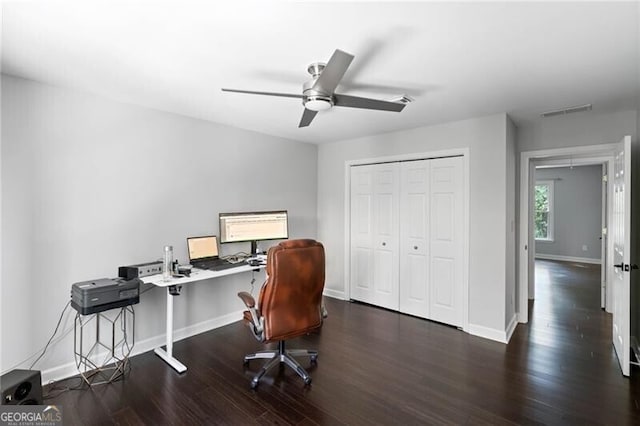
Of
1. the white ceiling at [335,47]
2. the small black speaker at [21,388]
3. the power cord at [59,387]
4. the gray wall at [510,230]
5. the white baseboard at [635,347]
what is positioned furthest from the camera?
the gray wall at [510,230]

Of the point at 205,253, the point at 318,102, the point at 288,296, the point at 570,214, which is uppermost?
the point at 318,102

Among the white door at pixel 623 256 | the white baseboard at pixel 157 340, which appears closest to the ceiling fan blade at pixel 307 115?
the white baseboard at pixel 157 340

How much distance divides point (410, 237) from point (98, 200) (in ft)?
11.1

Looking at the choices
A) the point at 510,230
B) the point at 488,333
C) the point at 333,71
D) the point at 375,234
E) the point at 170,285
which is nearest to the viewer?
the point at 333,71

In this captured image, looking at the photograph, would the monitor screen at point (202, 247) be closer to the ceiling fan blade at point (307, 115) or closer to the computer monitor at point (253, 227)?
the computer monitor at point (253, 227)

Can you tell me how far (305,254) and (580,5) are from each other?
2106mm

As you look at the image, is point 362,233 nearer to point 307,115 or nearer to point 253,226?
point 253,226

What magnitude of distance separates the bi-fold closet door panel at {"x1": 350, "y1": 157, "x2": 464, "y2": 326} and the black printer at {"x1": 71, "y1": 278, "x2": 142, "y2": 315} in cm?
291

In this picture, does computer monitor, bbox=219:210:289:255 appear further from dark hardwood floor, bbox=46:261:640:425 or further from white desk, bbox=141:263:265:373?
dark hardwood floor, bbox=46:261:640:425

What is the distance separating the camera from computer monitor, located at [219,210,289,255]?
350 centimetres

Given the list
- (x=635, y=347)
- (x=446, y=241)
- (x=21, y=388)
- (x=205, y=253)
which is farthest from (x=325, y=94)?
(x=635, y=347)

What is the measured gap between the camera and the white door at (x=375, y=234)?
13.6 ft

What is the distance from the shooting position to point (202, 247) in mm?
3309

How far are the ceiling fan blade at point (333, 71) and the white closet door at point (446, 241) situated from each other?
7.22 ft
